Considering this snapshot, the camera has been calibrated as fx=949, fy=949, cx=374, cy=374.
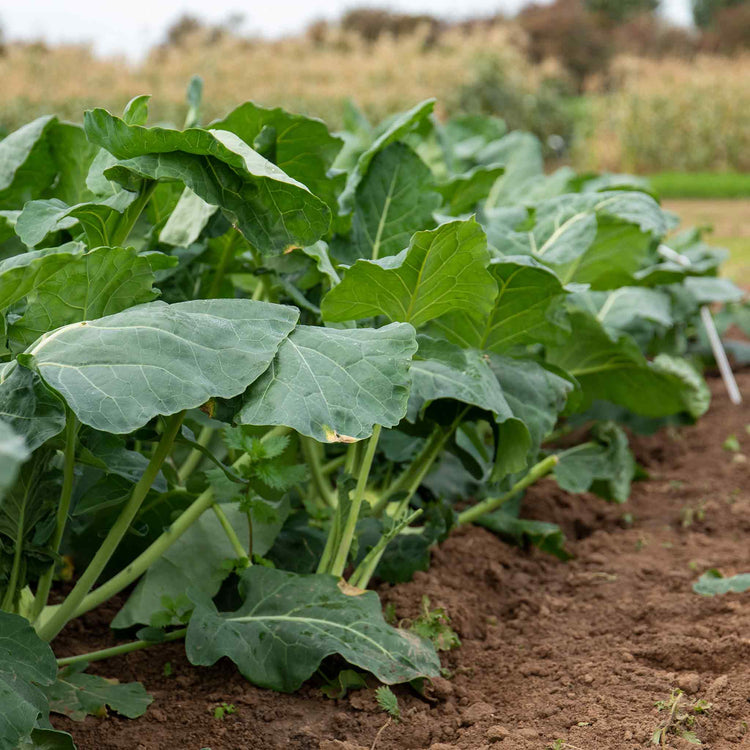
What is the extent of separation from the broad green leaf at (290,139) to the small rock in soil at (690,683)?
1.22m

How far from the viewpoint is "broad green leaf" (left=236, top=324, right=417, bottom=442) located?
1.44 meters

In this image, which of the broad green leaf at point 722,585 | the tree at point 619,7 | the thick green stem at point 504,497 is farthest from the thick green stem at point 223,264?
the tree at point 619,7

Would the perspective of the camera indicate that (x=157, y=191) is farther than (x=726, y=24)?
No

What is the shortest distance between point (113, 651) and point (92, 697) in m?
0.15

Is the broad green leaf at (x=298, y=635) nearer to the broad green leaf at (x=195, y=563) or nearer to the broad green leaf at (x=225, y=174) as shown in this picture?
the broad green leaf at (x=195, y=563)

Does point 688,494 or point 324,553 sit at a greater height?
point 324,553

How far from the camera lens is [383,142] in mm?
2244

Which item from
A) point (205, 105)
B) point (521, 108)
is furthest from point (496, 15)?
point (205, 105)

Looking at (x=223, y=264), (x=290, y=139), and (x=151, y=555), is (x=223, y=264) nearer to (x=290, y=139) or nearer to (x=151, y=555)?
(x=290, y=139)

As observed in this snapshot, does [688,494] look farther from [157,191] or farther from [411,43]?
[411,43]

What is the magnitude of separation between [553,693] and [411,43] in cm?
1763

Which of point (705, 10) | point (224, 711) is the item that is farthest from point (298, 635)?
point (705, 10)

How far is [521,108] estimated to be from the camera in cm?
1631

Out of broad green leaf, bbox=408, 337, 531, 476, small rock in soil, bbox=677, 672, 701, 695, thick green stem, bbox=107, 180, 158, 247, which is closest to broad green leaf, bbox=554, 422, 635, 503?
broad green leaf, bbox=408, 337, 531, 476
